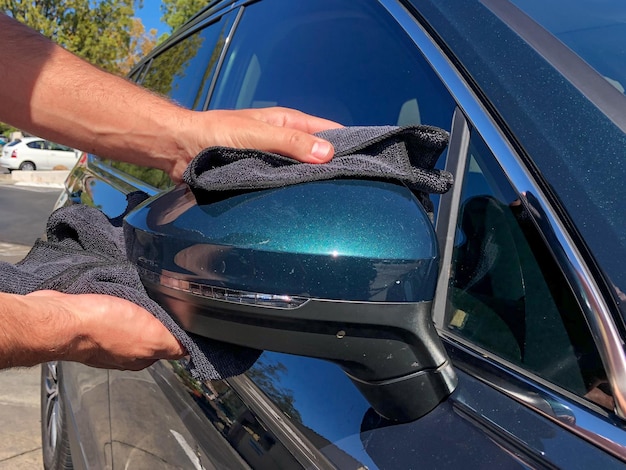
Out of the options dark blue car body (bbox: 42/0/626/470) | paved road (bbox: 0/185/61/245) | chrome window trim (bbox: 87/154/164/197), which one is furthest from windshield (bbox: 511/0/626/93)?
paved road (bbox: 0/185/61/245)

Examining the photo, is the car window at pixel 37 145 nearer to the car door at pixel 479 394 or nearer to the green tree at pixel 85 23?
the green tree at pixel 85 23

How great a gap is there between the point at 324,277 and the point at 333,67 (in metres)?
0.83

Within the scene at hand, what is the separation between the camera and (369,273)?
0.73m

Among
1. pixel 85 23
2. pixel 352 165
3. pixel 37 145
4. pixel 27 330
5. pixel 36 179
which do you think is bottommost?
pixel 37 145

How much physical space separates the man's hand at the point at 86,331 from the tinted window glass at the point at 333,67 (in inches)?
24.5

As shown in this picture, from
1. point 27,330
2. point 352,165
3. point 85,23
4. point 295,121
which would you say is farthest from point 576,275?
point 85,23

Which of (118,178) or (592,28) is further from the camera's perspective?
(118,178)

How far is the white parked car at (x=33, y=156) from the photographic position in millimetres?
23703

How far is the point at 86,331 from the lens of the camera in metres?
1.01

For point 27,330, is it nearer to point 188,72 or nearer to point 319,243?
point 319,243

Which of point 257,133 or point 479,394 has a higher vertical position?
point 257,133

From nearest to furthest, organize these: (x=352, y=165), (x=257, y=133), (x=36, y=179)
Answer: (x=352, y=165), (x=257, y=133), (x=36, y=179)

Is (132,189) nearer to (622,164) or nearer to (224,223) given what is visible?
(224,223)

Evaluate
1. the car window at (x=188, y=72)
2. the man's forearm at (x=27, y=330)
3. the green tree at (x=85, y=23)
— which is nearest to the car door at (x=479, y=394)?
the man's forearm at (x=27, y=330)
